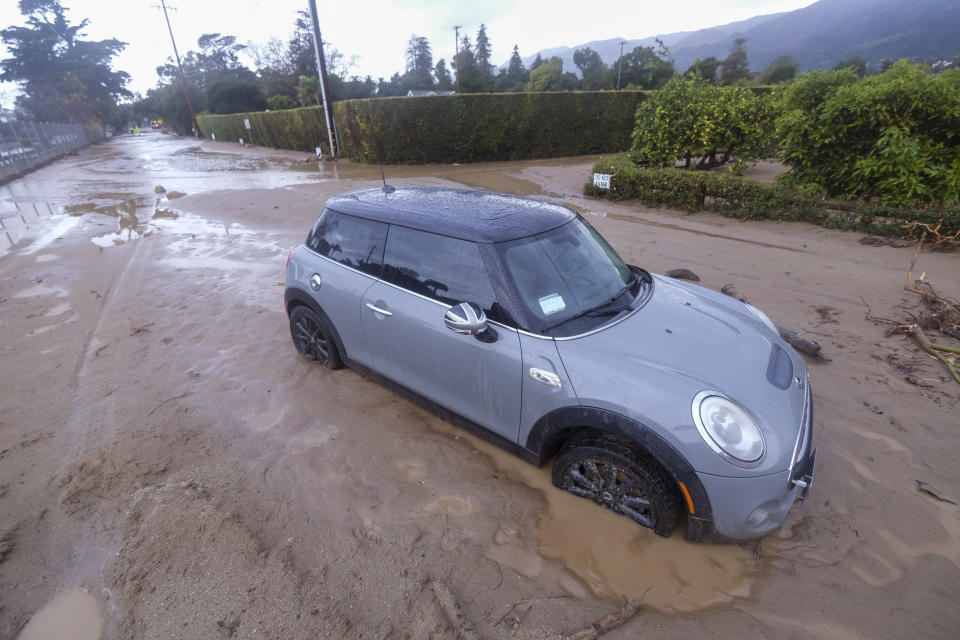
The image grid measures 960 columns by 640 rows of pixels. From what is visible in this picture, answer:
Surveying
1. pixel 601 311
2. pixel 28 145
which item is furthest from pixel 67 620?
pixel 28 145

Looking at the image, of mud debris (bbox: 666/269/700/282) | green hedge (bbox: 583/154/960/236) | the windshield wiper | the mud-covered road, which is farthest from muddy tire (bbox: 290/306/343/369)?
green hedge (bbox: 583/154/960/236)

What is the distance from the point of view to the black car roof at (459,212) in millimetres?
2861

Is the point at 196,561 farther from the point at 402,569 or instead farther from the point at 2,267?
the point at 2,267

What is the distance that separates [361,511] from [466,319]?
1.42 metres

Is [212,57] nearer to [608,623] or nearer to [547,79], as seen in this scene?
[547,79]

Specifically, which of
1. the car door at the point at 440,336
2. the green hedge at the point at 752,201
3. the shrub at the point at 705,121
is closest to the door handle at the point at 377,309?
the car door at the point at 440,336

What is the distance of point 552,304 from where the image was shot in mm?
2660

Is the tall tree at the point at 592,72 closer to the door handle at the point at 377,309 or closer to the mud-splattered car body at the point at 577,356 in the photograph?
the mud-splattered car body at the point at 577,356

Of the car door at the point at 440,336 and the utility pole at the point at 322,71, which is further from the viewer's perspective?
the utility pole at the point at 322,71

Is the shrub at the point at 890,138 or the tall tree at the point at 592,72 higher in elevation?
the tall tree at the point at 592,72

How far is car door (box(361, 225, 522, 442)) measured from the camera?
2.66 metres

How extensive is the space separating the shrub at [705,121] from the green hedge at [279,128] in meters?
20.9

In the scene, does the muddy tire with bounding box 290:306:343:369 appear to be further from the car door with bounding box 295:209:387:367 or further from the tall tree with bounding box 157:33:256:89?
the tall tree with bounding box 157:33:256:89

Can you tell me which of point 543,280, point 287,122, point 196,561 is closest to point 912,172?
point 543,280
